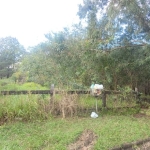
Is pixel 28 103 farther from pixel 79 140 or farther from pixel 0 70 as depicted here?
pixel 0 70

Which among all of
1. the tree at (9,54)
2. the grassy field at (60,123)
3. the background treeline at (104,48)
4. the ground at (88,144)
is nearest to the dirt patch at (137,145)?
the ground at (88,144)

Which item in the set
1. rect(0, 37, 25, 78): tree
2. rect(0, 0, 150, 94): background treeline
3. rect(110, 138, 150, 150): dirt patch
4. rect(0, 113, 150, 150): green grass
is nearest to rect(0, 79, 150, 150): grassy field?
rect(0, 113, 150, 150): green grass

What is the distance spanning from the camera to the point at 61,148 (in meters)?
3.15

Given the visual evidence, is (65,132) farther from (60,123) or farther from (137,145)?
(137,145)

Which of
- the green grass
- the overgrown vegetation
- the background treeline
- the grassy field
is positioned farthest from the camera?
the background treeline

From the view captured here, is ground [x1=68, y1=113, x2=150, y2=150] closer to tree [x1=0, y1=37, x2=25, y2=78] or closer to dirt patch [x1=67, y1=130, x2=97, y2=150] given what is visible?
dirt patch [x1=67, y1=130, x2=97, y2=150]

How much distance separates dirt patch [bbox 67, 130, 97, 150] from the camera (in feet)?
10.5

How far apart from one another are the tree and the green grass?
61.7 feet

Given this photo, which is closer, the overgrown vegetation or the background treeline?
the overgrown vegetation

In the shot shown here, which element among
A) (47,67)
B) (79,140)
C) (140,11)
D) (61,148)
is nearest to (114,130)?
(79,140)

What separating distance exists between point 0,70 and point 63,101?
18.3m

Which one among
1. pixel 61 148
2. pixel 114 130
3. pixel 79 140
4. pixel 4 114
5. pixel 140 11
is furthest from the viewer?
pixel 140 11

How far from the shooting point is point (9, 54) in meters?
22.8

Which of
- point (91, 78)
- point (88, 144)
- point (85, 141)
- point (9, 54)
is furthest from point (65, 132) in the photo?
point (9, 54)
